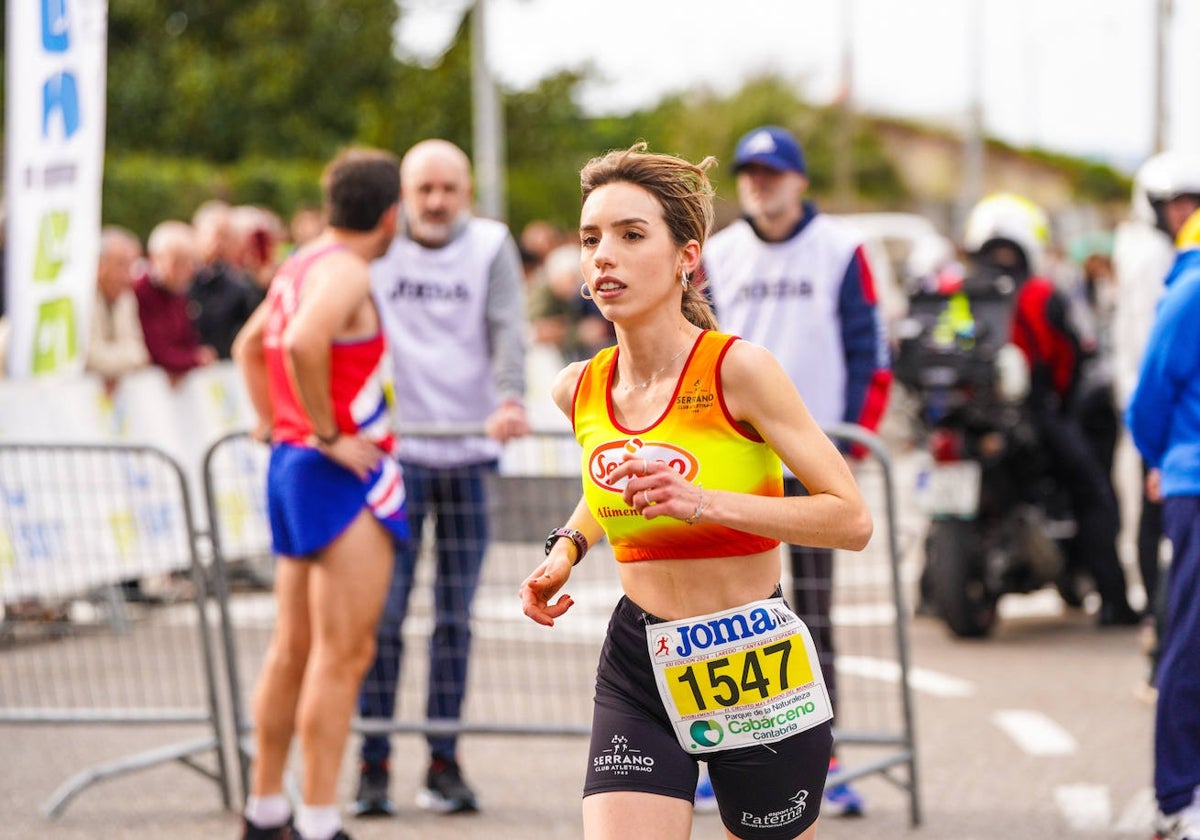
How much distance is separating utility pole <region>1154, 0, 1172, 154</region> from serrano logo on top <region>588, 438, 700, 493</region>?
80.6 ft

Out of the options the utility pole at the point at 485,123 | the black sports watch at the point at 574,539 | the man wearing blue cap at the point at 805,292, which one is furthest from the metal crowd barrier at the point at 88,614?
the utility pole at the point at 485,123

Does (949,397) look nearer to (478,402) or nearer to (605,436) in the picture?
(478,402)

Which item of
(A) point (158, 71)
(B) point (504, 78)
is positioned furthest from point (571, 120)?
Result: (A) point (158, 71)

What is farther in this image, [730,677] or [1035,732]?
[1035,732]

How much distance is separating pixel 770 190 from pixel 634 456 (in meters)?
3.15

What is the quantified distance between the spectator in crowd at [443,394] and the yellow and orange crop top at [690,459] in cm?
270

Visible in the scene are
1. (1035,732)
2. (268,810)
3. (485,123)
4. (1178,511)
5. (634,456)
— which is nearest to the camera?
(634,456)

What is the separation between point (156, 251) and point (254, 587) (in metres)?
4.34

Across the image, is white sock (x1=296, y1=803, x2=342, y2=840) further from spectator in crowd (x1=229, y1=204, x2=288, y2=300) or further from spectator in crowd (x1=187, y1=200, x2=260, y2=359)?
spectator in crowd (x1=229, y1=204, x2=288, y2=300)

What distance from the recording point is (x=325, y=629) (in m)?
5.26

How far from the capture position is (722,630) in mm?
3510

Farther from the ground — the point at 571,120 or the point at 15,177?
the point at 571,120

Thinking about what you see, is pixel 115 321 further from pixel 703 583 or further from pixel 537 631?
pixel 703 583

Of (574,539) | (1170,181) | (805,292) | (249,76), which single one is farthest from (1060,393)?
(249,76)
